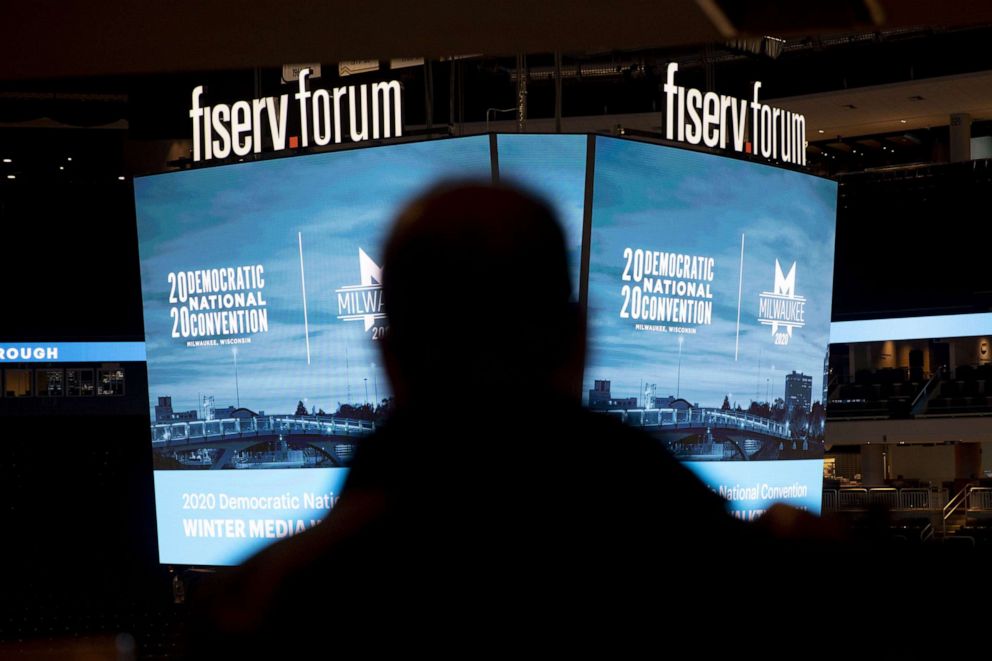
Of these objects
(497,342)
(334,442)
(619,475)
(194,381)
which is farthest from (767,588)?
(194,381)

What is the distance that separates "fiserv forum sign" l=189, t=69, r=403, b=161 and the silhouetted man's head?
751 centimetres

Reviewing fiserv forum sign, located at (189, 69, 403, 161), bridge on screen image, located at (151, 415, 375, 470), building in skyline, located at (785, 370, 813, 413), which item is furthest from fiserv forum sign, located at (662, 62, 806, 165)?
bridge on screen image, located at (151, 415, 375, 470)

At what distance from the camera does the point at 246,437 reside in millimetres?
9000

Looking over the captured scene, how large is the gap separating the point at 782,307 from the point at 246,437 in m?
4.32

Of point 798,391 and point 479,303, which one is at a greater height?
point 479,303

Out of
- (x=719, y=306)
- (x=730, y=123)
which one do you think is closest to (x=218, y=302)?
(x=719, y=306)

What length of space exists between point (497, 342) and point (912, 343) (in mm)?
30865

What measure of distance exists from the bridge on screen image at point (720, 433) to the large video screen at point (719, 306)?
1cm

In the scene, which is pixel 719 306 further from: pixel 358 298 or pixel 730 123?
pixel 358 298

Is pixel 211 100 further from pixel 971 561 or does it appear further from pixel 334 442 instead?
pixel 971 561

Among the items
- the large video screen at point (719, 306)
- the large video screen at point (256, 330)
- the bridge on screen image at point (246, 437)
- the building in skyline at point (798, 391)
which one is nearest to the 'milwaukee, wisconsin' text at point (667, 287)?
the large video screen at point (719, 306)

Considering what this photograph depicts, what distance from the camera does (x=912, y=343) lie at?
29.8 m

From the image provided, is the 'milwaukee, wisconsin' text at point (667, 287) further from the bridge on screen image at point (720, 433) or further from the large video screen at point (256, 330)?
the large video screen at point (256, 330)

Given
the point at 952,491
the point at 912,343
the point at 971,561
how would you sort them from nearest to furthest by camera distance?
the point at 971,561 < the point at 952,491 < the point at 912,343
